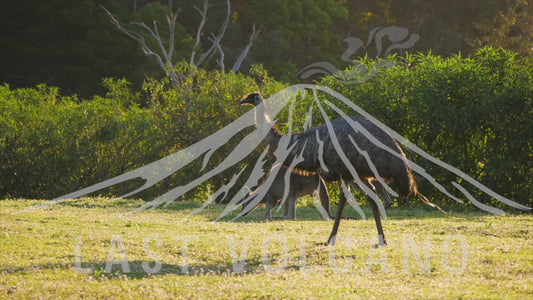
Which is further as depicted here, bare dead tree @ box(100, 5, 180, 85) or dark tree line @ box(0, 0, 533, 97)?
dark tree line @ box(0, 0, 533, 97)

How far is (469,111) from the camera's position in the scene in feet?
59.3

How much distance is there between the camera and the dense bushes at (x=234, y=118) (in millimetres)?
18031

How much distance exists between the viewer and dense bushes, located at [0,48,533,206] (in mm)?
18031

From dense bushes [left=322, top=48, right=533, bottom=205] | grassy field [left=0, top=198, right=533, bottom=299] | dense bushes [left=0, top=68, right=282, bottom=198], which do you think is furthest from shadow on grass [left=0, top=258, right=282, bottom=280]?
dense bushes [left=0, top=68, right=282, bottom=198]

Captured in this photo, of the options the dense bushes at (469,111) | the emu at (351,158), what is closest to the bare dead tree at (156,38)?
the dense bushes at (469,111)

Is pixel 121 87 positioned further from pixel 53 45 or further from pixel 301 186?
pixel 53 45

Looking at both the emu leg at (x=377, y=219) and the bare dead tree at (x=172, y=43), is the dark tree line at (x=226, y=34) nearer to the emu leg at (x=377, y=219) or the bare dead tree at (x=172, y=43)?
the bare dead tree at (x=172, y=43)

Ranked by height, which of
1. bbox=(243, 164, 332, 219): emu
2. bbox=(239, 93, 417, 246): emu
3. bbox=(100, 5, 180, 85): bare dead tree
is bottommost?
bbox=(243, 164, 332, 219): emu

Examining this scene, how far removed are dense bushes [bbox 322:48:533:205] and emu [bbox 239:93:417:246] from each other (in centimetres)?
724

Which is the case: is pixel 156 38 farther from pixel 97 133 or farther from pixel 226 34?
pixel 97 133

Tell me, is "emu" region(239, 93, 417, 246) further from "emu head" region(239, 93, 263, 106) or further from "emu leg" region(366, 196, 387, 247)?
"emu head" region(239, 93, 263, 106)

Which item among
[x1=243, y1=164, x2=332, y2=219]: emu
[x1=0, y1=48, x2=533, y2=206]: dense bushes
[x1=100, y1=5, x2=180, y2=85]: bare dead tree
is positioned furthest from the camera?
[x1=100, y1=5, x2=180, y2=85]: bare dead tree

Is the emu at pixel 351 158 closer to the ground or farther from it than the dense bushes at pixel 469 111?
closer to the ground

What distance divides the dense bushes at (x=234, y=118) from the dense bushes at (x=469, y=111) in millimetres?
23
